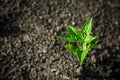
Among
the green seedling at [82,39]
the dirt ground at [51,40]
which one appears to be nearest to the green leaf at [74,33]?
the green seedling at [82,39]

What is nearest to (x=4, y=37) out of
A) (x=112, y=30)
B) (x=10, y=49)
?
(x=10, y=49)

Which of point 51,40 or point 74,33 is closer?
point 74,33

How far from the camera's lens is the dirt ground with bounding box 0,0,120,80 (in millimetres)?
2020

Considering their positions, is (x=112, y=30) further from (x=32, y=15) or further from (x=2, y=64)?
(x=2, y=64)

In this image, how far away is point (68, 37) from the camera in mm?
1833

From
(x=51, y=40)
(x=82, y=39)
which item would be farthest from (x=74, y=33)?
(x=51, y=40)

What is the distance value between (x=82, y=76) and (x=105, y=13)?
3.52ft

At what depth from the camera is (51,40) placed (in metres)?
2.27

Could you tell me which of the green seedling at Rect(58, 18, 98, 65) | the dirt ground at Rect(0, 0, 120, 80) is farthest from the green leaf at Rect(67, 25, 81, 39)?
the dirt ground at Rect(0, 0, 120, 80)

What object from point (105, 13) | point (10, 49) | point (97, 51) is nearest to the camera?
point (10, 49)

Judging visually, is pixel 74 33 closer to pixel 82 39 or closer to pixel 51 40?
pixel 82 39

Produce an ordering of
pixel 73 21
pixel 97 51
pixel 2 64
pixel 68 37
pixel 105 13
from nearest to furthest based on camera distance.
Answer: pixel 68 37 < pixel 2 64 < pixel 97 51 < pixel 73 21 < pixel 105 13

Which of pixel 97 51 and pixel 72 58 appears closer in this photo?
pixel 72 58

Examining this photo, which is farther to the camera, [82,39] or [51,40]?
[51,40]
